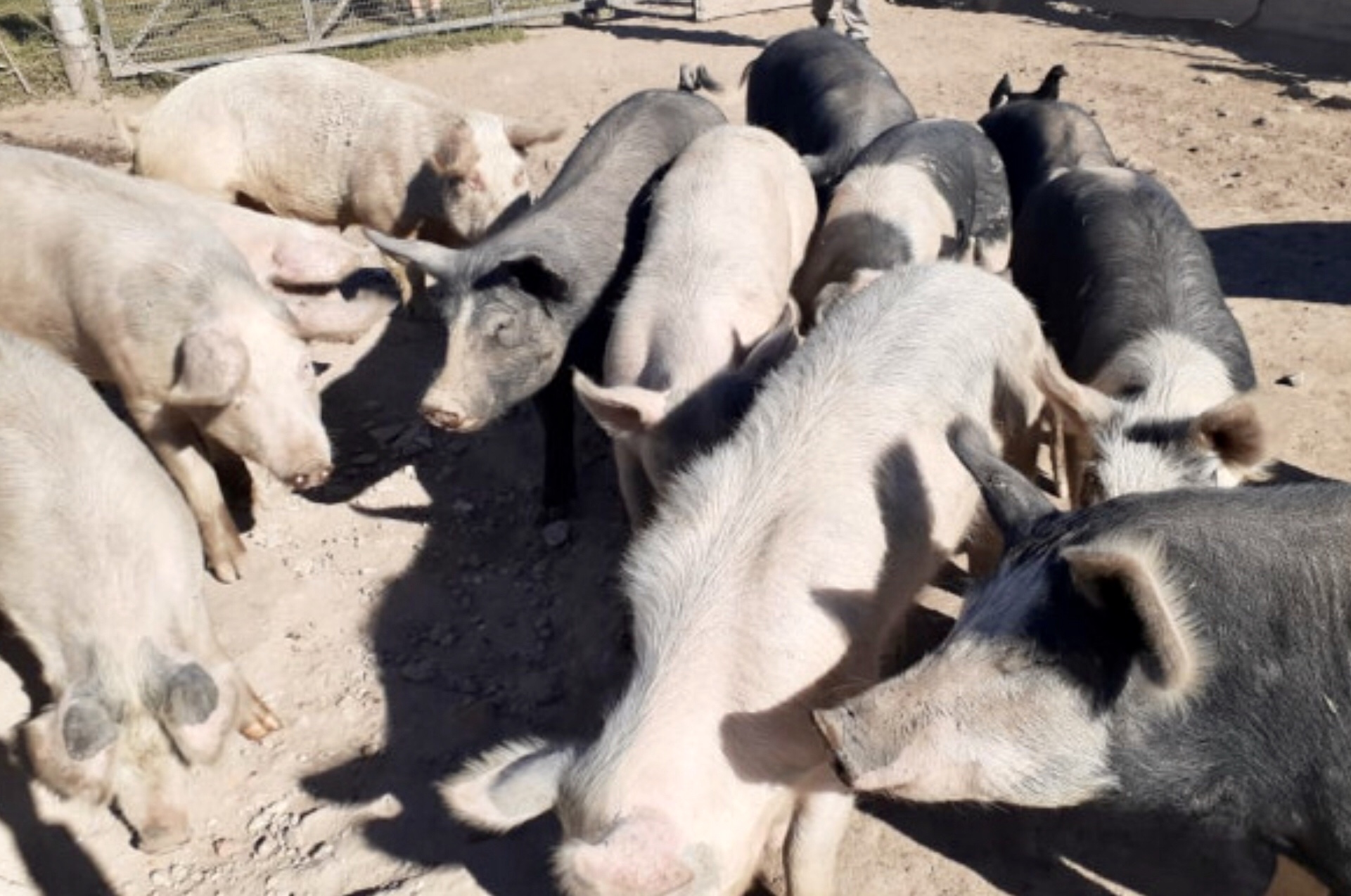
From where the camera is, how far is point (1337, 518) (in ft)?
8.07

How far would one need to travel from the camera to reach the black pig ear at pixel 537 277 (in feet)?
15.0

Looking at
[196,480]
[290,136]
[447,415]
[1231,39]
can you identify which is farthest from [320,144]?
[1231,39]

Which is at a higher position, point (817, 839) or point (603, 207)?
point (603, 207)

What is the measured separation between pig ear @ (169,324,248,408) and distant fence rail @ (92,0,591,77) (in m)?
8.00

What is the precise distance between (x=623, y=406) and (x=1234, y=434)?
1.70 metres

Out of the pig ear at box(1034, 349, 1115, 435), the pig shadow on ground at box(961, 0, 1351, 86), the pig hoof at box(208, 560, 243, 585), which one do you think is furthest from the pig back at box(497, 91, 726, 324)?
the pig shadow on ground at box(961, 0, 1351, 86)

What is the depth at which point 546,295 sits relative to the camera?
473cm

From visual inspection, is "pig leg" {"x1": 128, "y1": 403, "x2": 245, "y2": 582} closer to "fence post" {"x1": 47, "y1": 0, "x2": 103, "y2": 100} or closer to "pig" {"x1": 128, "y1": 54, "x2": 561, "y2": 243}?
→ "pig" {"x1": 128, "y1": 54, "x2": 561, "y2": 243}

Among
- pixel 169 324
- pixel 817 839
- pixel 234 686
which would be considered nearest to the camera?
pixel 817 839

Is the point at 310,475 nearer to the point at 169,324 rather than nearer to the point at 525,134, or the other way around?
the point at 169,324

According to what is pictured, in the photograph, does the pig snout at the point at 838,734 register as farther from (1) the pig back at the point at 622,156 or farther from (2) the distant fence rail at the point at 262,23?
(2) the distant fence rail at the point at 262,23

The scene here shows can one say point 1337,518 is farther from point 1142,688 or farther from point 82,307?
point 82,307

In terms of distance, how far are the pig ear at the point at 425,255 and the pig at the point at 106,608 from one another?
1.21 m

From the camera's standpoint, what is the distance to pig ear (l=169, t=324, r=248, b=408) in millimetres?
4508
